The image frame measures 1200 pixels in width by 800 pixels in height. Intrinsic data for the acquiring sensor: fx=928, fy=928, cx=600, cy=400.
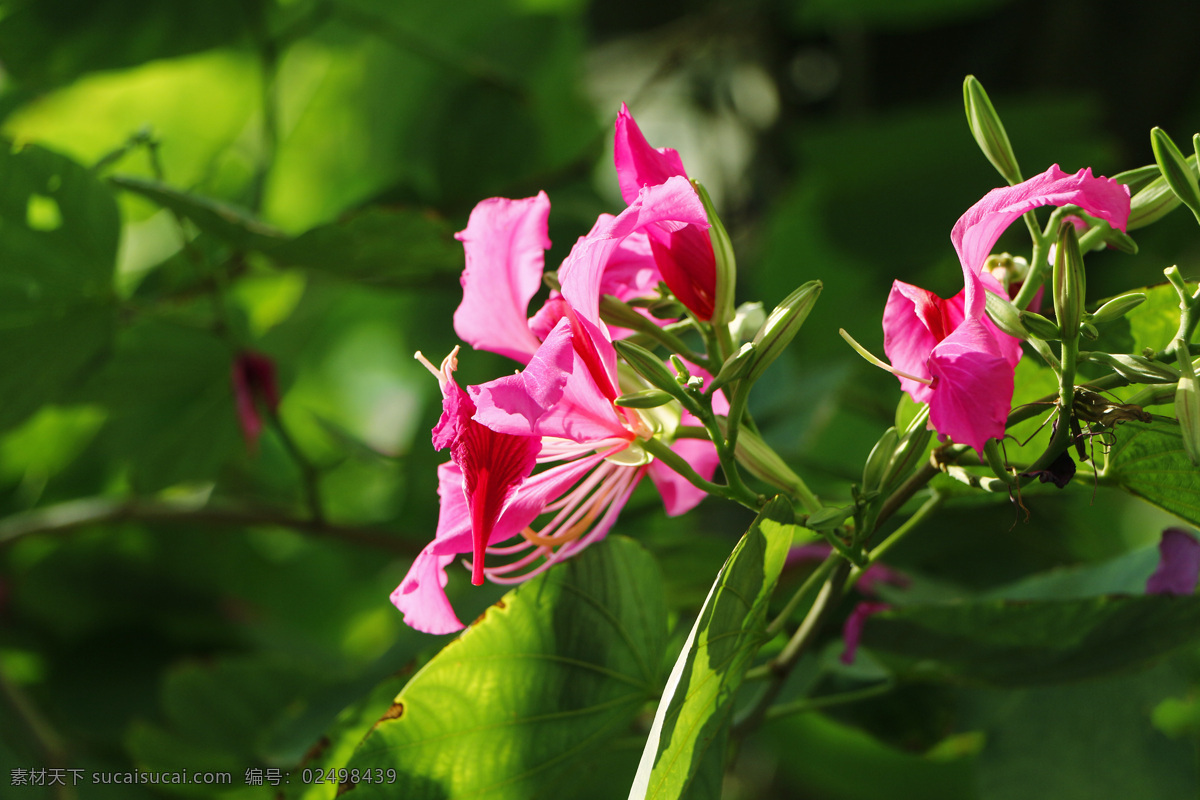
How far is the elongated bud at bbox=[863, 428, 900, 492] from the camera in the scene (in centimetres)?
33

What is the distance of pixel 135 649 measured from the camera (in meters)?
1.01

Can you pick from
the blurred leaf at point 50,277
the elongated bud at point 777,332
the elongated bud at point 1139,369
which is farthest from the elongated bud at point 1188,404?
the blurred leaf at point 50,277

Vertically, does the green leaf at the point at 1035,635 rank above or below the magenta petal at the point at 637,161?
below

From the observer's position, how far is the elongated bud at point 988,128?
328 mm

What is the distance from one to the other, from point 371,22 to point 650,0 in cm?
87

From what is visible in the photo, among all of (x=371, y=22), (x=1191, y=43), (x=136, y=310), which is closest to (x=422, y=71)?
(x=371, y=22)

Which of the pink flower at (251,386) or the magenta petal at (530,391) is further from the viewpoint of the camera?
the pink flower at (251,386)

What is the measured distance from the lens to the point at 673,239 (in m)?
0.34

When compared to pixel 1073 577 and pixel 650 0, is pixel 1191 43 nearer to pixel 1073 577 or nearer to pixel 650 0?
pixel 650 0

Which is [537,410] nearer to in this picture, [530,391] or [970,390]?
[530,391]

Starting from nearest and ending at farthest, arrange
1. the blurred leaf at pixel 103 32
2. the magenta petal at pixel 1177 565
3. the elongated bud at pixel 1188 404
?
the elongated bud at pixel 1188 404, the magenta petal at pixel 1177 565, the blurred leaf at pixel 103 32

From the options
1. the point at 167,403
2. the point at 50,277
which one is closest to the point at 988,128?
the point at 50,277

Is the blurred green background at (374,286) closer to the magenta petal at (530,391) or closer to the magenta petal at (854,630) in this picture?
the magenta petal at (854,630)

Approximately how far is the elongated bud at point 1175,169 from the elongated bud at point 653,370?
0.53 feet
